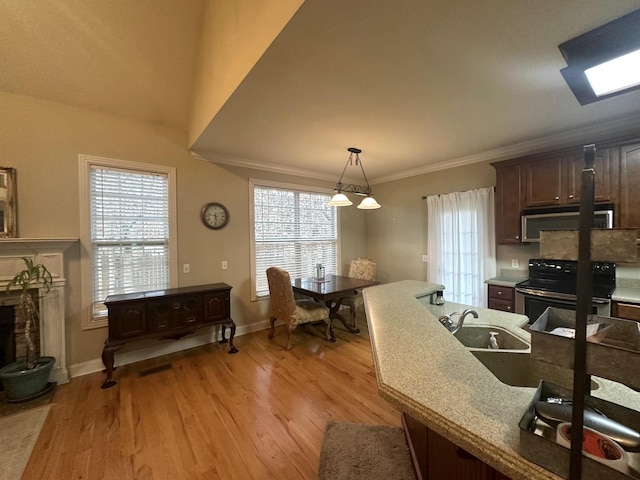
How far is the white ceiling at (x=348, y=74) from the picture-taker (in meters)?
1.44

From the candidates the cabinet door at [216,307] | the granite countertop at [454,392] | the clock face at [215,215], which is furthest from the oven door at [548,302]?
the clock face at [215,215]

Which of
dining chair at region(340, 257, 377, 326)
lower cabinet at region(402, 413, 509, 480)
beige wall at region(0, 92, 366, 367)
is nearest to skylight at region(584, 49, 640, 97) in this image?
lower cabinet at region(402, 413, 509, 480)

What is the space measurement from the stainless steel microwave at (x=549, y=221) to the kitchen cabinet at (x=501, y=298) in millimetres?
626

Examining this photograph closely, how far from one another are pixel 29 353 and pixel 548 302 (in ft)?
16.2

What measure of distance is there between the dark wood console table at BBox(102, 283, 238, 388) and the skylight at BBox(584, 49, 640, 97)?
377cm

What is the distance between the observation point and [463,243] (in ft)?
12.3

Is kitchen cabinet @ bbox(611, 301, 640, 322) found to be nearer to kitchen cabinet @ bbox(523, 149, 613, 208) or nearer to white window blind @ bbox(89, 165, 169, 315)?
kitchen cabinet @ bbox(523, 149, 613, 208)

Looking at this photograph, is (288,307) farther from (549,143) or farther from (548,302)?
(549,143)

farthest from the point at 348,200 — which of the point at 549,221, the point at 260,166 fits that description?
the point at 549,221

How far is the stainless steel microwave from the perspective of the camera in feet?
8.44

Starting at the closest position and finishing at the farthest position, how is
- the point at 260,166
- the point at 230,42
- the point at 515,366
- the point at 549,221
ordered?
the point at 515,366
the point at 230,42
the point at 549,221
the point at 260,166

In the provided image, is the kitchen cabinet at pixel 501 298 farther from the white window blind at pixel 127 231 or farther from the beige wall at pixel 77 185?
the white window blind at pixel 127 231

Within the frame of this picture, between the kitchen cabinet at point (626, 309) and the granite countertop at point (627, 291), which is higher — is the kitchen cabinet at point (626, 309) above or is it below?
below

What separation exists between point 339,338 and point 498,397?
314cm
